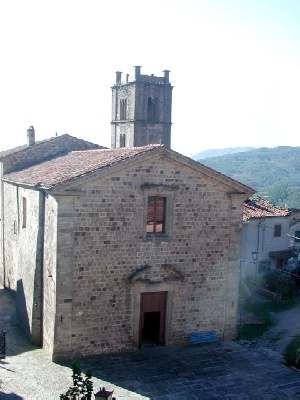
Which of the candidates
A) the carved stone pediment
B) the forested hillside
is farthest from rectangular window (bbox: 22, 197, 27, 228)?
the forested hillside

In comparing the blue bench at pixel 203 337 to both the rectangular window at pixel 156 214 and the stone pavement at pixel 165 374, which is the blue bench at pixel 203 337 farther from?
the rectangular window at pixel 156 214

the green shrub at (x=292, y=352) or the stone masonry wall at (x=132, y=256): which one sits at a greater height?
the stone masonry wall at (x=132, y=256)

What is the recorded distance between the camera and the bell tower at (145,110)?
43.1 m

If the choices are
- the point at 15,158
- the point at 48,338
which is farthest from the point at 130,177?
the point at 15,158

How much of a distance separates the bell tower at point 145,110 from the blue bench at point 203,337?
2633 cm

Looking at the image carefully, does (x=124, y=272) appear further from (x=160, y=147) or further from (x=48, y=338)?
(x=160, y=147)

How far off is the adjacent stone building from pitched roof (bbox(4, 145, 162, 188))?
0.11 m

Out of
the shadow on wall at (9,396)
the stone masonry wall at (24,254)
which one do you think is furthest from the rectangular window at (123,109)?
the shadow on wall at (9,396)

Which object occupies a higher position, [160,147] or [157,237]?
[160,147]

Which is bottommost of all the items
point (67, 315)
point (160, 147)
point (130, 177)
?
point (67, 315)

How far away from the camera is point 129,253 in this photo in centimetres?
1689

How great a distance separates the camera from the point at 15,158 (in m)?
24.5

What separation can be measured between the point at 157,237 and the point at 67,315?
13.7ft

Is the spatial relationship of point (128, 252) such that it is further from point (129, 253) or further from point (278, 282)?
point (278, 282)
